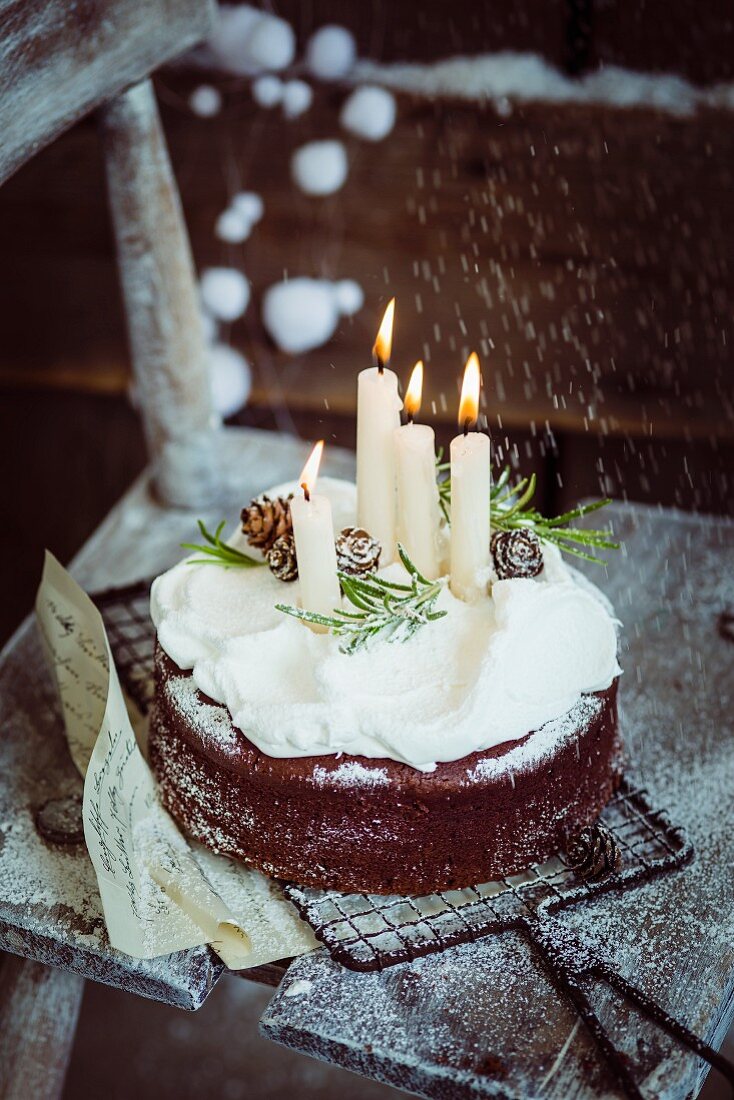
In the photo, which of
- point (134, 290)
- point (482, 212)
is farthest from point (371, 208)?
point (134, 290)

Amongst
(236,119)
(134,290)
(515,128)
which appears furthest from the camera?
(236,119)

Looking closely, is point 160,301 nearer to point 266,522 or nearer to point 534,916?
point 266,522

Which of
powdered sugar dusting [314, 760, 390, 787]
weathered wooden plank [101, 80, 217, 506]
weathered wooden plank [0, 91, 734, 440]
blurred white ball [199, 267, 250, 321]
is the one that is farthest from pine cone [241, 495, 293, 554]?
blurred white ball [199, 267, 250, 321]

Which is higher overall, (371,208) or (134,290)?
(134,290)

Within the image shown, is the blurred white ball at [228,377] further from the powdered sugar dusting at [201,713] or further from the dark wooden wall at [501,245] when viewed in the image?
the powdered sugar dusting at [201,713]

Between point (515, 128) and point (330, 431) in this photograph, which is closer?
point (515, 128)

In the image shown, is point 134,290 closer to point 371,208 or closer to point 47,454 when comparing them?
point 371,208
